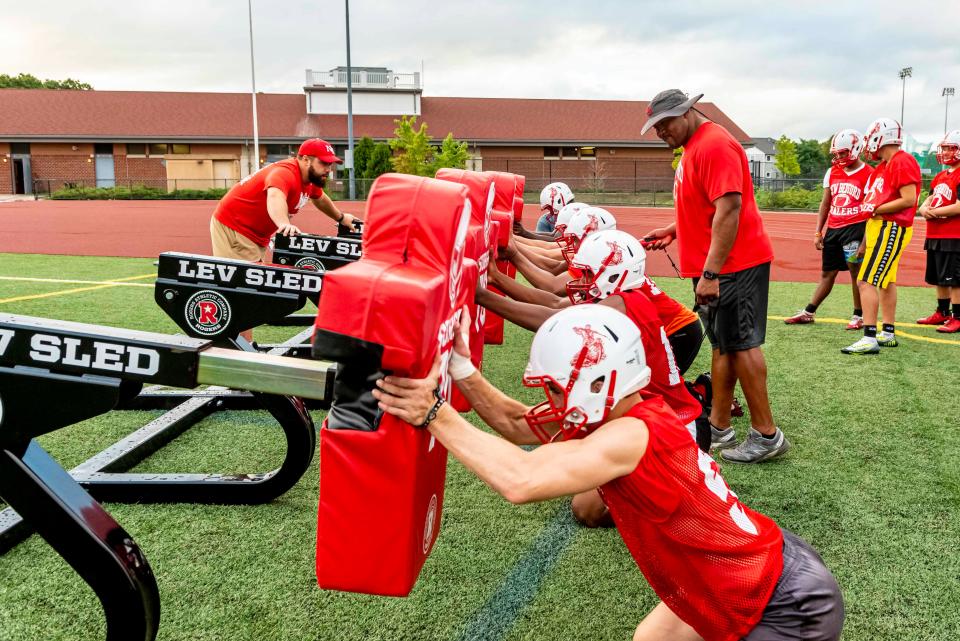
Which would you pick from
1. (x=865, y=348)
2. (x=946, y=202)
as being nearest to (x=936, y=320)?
(x=946, y=202)

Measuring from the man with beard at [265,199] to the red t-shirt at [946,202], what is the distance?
21.2ft

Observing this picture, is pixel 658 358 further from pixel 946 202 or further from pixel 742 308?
pixel 946 202

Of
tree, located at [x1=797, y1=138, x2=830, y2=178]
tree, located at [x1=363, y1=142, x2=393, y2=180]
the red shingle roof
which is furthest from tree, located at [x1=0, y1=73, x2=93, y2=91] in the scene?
tree, located at [x1=797, y1=138, x2=830, y2=178]

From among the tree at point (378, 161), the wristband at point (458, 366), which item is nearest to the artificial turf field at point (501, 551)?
the wristband at point (458, 366)

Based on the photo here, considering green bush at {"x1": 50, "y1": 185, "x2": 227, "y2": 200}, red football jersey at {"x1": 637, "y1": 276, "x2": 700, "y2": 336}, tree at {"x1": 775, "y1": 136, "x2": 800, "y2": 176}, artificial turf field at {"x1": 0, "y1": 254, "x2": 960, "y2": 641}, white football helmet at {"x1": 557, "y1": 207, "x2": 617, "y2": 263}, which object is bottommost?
artificial turf field at {"x1": 0, "y1": 254, "x2": 960, "y2": 641}

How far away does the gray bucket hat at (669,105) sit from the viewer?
14.2ft

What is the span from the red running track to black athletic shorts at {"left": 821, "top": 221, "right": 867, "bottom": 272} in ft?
17.7

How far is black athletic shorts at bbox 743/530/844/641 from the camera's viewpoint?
84.2 inches

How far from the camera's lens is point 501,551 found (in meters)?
3.38

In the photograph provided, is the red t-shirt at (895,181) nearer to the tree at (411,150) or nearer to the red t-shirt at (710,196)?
the red t-shirt at (710,196)

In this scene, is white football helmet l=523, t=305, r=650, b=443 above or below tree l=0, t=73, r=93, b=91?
below

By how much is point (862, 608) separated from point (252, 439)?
3.46 meters

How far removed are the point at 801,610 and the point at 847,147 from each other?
6.86 m

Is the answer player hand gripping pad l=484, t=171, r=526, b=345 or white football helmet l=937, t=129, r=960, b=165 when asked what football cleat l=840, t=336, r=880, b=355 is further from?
player hand gripping pad l=484, t=171, r=526, b=345
